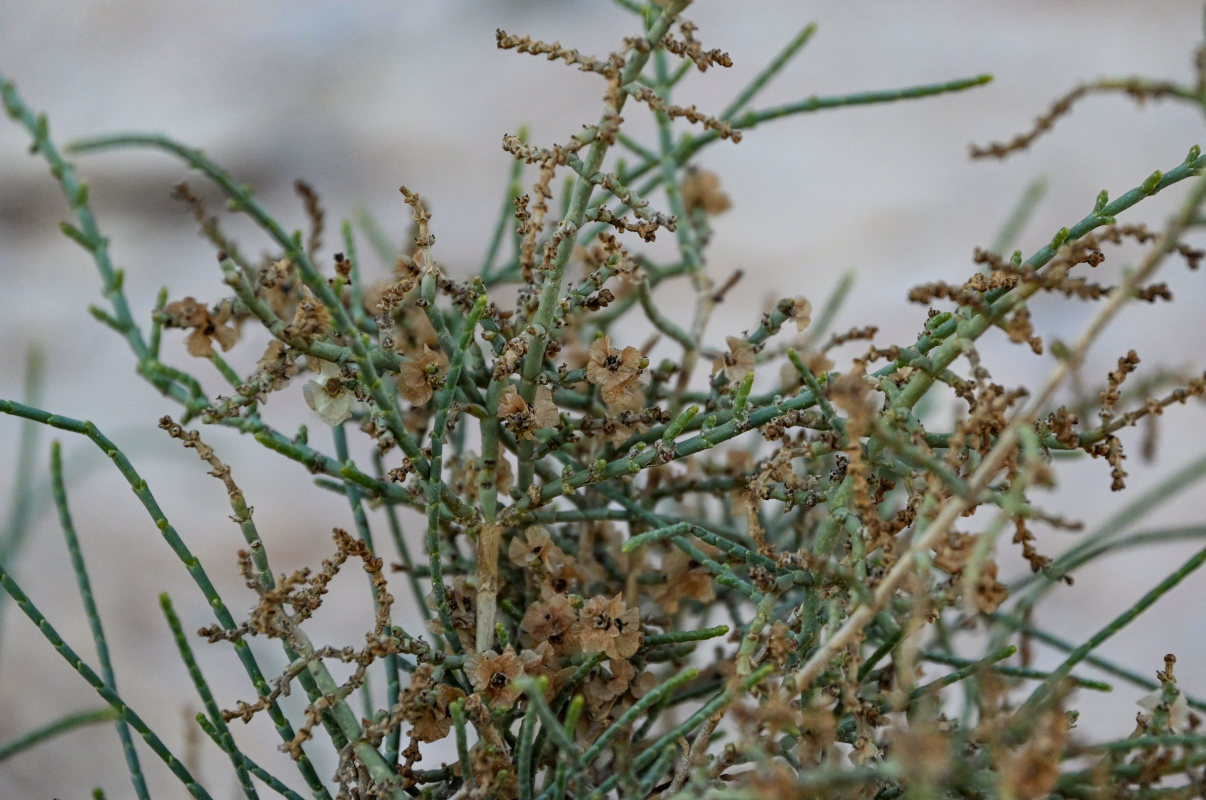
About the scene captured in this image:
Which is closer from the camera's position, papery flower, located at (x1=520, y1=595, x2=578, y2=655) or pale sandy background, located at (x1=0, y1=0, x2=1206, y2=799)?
papery flower, located at (x1=520, y1=595, x2=578, y2=655)

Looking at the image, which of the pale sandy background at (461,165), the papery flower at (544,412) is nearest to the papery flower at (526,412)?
the papery flower at (544,412)

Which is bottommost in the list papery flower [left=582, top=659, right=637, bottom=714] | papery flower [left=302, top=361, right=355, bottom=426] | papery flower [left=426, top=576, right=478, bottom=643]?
papery flower [left=582, top=659, right=637, bottom=714]

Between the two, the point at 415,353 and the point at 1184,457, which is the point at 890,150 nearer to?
the point at 1184,457

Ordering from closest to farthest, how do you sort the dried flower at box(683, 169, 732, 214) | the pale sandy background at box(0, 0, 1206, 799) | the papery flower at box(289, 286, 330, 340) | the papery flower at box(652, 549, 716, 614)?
the papery flower at box(289, 286, 330, 340)
the papery flower at box(652, 549, 716, 614)
the dried flower at box(683, 169, 732, 214)
the pale sandy background at box(0, 0, 1206, 799)

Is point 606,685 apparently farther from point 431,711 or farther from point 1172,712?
point 1172,712

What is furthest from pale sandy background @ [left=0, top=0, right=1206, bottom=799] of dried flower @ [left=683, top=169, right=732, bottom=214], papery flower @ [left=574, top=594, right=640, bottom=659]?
papery flower @ [left=574, top=594, right=640, bottom=659]

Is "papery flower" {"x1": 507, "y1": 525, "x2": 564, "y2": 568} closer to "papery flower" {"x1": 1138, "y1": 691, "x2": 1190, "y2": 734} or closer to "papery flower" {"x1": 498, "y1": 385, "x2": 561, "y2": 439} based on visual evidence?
"papery flower" {"x1": 498, "y1": 385, "x2": 561, "y2": 439}
